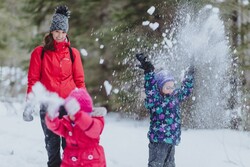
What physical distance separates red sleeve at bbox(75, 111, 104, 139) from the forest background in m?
5.12

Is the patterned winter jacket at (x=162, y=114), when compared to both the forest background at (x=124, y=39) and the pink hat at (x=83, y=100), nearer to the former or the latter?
the pink hat at (x=83, y=100)

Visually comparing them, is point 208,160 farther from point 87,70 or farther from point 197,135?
point 87,70

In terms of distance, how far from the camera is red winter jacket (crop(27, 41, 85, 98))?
17.0 ft

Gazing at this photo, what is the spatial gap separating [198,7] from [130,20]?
1.44m

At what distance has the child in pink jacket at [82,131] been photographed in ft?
13.4

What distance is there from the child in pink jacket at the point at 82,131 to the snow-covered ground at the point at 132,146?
7.53ft

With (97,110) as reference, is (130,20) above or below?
above

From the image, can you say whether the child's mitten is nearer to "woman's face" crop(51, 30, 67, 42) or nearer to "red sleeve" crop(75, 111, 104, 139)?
"red sleeve" crop(75, 111, 104, 139)

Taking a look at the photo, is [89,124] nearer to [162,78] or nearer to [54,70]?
[54,70]

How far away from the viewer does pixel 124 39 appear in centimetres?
929

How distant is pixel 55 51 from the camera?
17.1 ft

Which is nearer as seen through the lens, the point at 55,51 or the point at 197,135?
the point at 55,51

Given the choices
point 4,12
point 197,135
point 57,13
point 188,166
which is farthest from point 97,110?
point 4,12

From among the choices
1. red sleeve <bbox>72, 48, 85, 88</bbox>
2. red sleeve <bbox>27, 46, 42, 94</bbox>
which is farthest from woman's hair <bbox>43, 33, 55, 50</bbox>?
red sleeve <bbox>72, 48, 85, 88</bbox>
